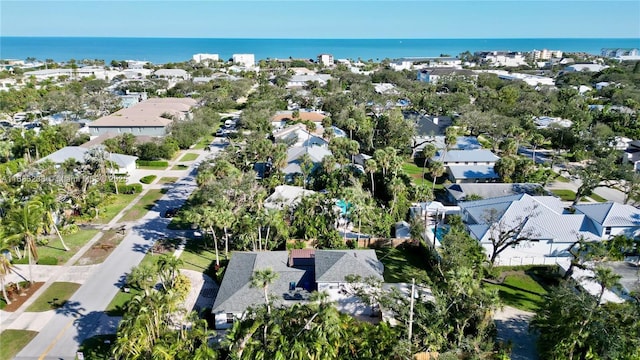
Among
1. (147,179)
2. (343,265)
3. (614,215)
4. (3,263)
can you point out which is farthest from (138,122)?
(614,215)

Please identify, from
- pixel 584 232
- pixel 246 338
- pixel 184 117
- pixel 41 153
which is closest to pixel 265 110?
pixel 184 117

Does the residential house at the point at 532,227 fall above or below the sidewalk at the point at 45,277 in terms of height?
above

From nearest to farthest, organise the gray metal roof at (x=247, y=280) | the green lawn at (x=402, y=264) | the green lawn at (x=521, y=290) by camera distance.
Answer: the gray metal roof at (x=247, y=280) → the green lawn at (x=521, y=290) → the green lawn at (x=402, y=264)

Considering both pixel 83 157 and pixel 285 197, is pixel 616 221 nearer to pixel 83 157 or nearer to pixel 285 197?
pixel 285 197

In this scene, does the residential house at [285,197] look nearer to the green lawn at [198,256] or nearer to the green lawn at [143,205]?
the green lawn at [198,256]

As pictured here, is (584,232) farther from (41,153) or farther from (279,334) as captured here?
(41,153)

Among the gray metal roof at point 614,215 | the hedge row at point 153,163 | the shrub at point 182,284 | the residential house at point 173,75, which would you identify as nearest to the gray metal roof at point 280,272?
the shrub at point 182,284

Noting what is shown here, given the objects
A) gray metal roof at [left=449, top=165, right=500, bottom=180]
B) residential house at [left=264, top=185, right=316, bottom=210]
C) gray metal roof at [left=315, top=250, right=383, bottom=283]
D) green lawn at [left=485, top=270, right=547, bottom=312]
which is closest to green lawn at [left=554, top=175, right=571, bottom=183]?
gray metal roof at [left=449, top=165, right=500, bottom=180]
